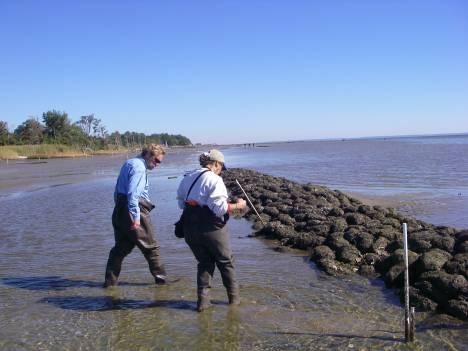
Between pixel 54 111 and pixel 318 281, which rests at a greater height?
pixel 54 111

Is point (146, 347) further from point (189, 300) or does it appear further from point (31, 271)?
point (31, 271)

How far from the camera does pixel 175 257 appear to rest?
28.2ft

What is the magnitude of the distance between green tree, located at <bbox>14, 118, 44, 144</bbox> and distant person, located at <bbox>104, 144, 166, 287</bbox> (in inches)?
3478

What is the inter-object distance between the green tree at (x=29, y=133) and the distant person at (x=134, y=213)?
290ft

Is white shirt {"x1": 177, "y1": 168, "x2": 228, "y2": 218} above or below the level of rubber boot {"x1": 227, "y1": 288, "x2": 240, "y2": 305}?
above

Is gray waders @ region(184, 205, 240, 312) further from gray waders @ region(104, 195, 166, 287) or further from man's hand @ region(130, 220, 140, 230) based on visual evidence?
gray waders @ region(104, 195, 166, 287)

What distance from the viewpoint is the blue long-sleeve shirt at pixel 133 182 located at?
19.9 feet

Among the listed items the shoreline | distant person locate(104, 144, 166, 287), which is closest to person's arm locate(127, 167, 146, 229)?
distant person locate(104, 144, 166, 287)

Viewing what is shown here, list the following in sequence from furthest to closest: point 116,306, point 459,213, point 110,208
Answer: point 110,208
point 459,213
point 116,306

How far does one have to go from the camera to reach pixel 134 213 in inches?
239

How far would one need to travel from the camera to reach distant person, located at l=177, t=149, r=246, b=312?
5.41m

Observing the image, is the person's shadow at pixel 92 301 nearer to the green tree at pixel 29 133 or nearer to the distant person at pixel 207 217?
the distant person at pixel 207 217

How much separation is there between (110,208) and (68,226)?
3428 millimetres

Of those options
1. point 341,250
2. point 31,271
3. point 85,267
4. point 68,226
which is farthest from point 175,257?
point 68,226
